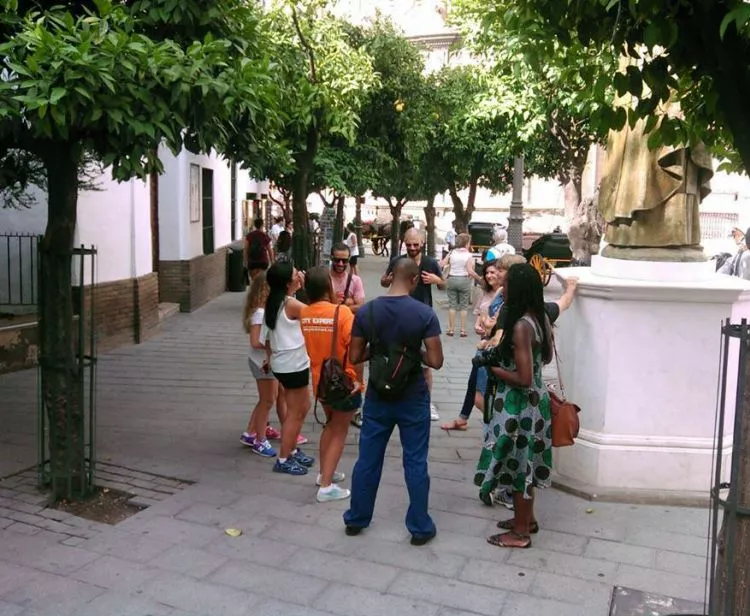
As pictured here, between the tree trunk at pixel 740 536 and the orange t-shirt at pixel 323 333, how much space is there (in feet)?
8.70

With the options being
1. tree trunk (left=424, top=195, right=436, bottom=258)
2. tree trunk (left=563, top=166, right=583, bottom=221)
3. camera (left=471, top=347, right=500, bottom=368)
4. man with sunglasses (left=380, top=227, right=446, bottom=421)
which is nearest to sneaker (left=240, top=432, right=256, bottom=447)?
man with sunglasses (left=380, top=227, right=446, bottom=421)

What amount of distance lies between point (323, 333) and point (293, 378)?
2.31ft

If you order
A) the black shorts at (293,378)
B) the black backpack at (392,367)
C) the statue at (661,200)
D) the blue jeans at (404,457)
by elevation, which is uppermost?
the statue at (661,200)

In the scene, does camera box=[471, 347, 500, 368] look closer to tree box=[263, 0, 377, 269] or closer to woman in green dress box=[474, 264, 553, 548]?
woman in green dress box=[474, 264, 553, 548]

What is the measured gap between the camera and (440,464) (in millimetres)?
6258

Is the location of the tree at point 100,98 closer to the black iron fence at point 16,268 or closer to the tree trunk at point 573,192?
the black iron fence at point 16,268

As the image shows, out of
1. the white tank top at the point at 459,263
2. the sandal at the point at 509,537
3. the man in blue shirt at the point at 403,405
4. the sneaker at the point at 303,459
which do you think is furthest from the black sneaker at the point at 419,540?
the white tank top at the point at 459,263

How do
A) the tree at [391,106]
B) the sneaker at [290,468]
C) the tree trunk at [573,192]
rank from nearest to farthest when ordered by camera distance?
the sneaker at [290,468]
the tree at [391,106]
the tree trunk at [573,192]

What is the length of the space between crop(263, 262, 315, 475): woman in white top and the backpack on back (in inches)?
333

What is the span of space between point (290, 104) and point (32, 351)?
14.6 feet

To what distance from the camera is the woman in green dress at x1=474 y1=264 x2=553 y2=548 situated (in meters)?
4.52

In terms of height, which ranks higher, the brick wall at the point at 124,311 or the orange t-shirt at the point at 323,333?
the orange t-shirt at the point at 323,333

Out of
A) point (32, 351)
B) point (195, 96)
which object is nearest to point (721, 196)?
point (32, 351)

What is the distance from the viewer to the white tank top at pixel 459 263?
1252cm
